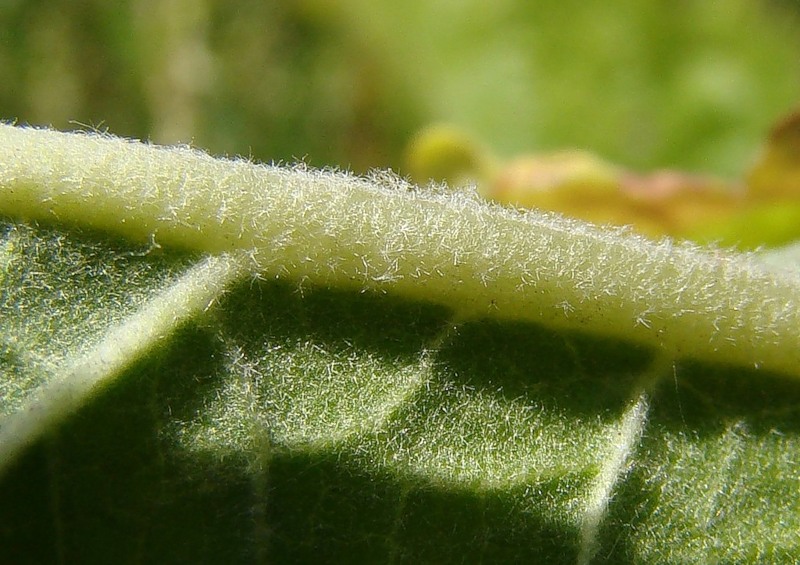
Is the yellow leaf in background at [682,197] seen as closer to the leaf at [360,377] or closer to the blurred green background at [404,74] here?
the leaf at [360,377]

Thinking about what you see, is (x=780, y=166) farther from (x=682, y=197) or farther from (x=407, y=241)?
(x=407, y=241)

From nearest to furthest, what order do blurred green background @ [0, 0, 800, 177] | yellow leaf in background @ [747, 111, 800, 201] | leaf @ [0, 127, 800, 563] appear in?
leaf @ [0, 127, 800, 563] → yellow leaf in background @ [747, 111, 800, 201] → blurred green background @ [0, 0, 800, 177]

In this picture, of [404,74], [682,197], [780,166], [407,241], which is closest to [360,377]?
[407,241]

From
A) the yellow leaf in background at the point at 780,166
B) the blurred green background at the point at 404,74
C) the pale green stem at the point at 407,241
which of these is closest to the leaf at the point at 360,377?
the pale green stem at the point at 407,241

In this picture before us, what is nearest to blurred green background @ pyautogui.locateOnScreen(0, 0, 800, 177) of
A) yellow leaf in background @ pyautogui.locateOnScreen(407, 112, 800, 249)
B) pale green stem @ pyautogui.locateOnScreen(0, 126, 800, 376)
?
yellow leaf in background @ pyautogui.locateOnScreen(407, 112, 800, 249)

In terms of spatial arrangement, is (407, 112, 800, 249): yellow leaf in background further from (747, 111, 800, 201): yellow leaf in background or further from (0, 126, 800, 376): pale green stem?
(0, 126, 800, 376): pale green stem
